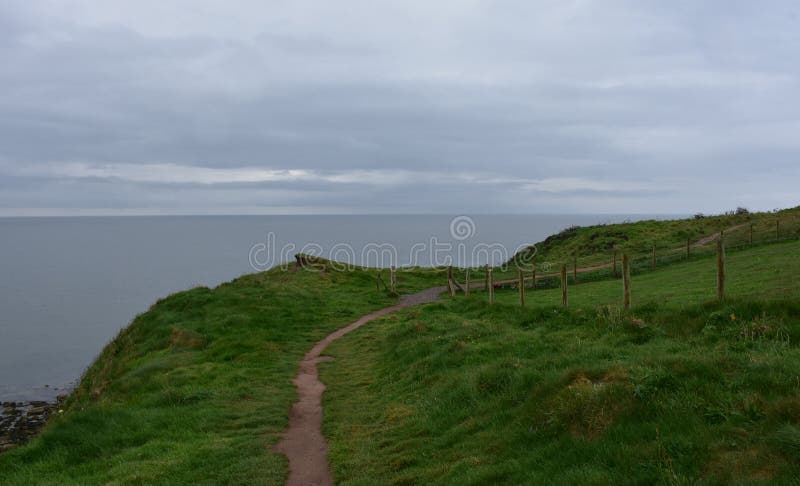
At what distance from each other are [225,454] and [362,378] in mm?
6752

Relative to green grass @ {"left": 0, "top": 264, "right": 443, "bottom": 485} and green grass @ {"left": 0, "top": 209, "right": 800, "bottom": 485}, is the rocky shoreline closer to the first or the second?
green grass @ {"left": 0, "top": 264, "right": 443, "bottom": 485}

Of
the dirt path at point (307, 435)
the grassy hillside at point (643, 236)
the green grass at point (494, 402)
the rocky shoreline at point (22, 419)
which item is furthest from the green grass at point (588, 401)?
the grassy hillside at point (643, 236)

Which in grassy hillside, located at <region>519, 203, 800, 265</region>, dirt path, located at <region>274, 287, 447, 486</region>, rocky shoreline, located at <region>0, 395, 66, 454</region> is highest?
grassy hillside, located at <region>519, 203, 800, 265</region>

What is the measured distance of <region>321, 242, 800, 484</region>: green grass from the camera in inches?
290

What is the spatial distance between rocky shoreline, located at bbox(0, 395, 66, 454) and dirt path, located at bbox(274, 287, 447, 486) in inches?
550

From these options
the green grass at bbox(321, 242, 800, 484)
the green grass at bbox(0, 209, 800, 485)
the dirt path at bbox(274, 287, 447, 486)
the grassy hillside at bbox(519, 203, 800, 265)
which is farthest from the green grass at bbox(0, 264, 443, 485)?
the grassy hillside at bbox(519, 203, 800, 265)

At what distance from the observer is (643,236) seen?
184 feet

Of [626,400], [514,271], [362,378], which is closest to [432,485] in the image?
[626,400]

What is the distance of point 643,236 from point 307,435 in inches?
1994

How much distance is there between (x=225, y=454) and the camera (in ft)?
39.2

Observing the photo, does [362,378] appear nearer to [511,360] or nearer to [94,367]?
[511,360]

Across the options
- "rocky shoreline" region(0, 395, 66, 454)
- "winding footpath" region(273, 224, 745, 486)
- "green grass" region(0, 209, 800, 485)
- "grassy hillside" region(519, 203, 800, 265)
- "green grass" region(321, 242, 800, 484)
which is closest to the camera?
"green grass" region(321, 242, 800, 484)

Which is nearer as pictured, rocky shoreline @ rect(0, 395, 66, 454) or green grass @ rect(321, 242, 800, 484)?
green grass @ rect(321, 242, 800, 484)

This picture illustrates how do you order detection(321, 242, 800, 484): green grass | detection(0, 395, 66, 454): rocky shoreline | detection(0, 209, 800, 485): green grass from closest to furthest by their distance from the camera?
detection(321, 242, 800, 484): green grass < detection(0, 209, 800, 485): green grass < detection(0, 395, 66, 454): rocky shoreline
